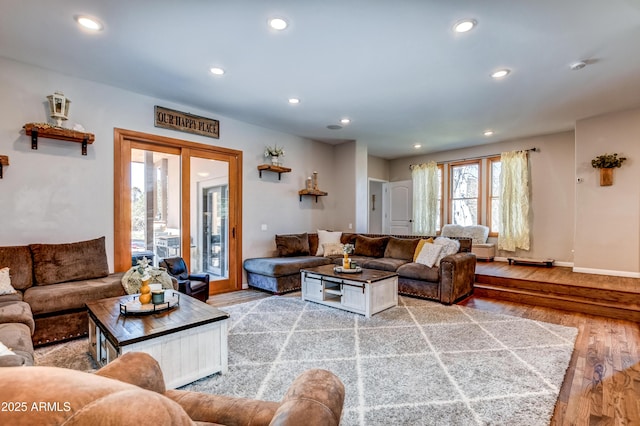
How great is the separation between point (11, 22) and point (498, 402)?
477 centimetres

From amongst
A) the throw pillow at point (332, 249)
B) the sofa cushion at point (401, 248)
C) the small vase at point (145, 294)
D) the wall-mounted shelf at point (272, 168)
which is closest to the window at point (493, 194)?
the sofa cushion at point (401, 248)

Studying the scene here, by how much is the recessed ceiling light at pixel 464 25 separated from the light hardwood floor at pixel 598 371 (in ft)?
9.55

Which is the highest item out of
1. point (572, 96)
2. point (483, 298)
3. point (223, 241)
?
point (572, 96)

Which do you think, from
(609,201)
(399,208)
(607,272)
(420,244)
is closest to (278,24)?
(420,244)

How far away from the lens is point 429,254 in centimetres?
468

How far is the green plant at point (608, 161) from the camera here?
491 cm

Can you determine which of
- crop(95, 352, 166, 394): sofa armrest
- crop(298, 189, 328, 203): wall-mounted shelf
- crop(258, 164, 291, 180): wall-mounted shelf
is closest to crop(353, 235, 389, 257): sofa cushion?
crop(298, 189, 328, 203): wall-mounted shelf

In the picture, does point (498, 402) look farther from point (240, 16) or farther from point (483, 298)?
point (240, 16)

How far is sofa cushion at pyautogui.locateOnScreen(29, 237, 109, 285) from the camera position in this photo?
3.21 metres

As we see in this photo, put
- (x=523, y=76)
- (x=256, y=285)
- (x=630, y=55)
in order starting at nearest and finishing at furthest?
(x=630, y=55) → (x=523, y=76) → (x=256, y=285)

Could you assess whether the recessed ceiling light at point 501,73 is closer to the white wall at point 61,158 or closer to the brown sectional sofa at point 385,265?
the brown sectional sofa at point 385,265

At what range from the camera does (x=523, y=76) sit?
11.9 feet

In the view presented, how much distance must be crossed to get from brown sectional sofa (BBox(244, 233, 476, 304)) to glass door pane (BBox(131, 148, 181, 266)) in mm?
1339

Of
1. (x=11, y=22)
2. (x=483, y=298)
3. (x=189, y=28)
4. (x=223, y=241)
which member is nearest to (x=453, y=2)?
(x=189, y=28)
